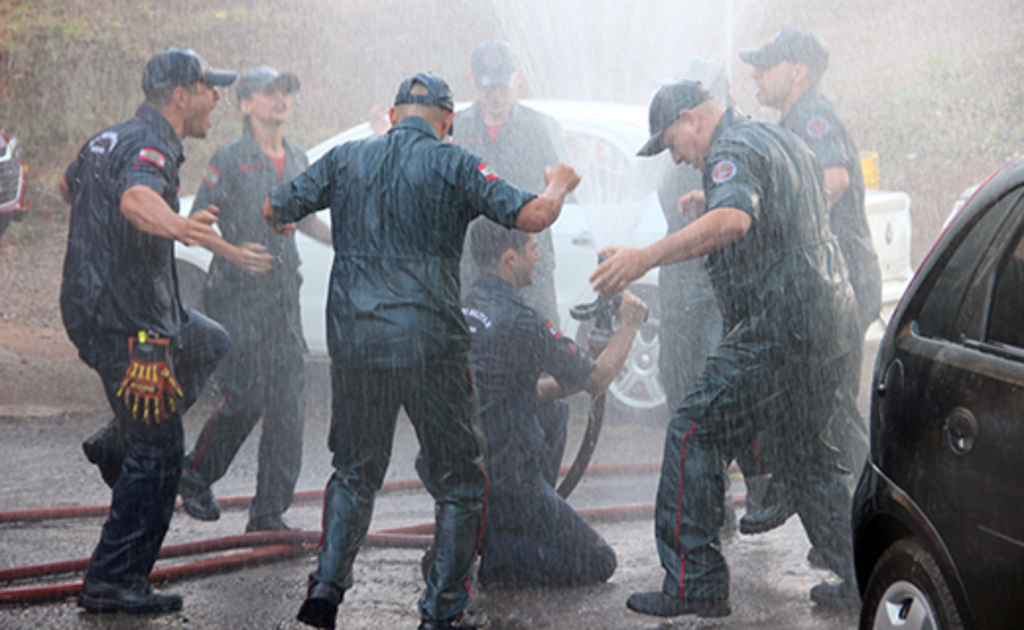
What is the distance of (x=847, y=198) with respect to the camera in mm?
4945

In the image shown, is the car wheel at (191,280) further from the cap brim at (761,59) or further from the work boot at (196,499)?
the cap brim at (761,59)

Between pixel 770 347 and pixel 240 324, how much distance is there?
2492 mm

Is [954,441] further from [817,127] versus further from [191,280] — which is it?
[191,280]

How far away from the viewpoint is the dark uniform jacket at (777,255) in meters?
3.81

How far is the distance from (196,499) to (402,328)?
1.95 meters

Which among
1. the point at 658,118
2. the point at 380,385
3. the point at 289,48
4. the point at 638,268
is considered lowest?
the point at 380,385

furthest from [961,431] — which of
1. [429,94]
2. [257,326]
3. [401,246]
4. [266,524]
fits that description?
[257,326]

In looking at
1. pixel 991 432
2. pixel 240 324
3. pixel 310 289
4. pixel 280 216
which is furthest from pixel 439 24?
pixel 991 432

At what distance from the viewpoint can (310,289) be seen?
7461 millimetres

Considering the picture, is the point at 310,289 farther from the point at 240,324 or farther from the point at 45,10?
the point at 45,10

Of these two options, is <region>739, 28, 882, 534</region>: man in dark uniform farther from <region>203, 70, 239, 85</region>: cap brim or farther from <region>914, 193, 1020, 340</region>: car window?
<region>203, 70, 239, 85</region>: cap brim

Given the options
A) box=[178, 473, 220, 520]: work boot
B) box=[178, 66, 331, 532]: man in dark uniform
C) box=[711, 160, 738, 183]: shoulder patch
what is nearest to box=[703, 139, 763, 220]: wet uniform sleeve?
box=[711, 160, 738, 183]: shoulder patch

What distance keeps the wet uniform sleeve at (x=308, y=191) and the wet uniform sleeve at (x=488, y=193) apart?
0.42 metres

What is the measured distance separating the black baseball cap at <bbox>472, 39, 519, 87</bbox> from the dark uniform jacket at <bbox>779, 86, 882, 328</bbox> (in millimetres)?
1680
